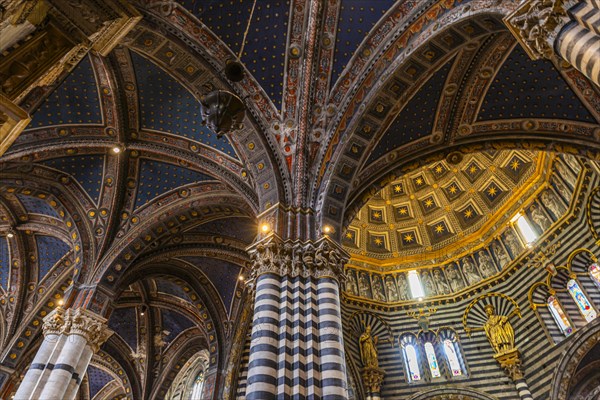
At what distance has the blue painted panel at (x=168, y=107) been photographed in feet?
37.7

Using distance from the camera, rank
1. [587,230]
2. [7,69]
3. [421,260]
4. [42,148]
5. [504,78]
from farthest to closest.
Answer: [421,260] → [587,230] → [42,148] → [504,78] → [7,69]

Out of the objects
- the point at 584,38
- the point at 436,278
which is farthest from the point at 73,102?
the point at 436,278

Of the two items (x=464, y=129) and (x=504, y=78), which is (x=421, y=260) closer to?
(x=464, y=129)

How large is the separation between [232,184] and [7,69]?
7053mm

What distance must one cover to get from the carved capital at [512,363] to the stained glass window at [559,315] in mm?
1761

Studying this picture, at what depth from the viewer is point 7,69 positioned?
543 centimetres

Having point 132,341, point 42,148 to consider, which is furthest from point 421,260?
point 42,148

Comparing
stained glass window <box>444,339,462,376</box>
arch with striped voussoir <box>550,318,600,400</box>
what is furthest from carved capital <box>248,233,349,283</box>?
stained glass window <box>444,339,462,376</box>

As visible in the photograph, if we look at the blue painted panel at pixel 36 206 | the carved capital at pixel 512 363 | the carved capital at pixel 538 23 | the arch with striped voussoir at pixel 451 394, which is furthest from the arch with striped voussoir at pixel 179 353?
the carved capital at pixel 538 23

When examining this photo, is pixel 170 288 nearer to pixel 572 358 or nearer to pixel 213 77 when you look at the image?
pixel 213 77

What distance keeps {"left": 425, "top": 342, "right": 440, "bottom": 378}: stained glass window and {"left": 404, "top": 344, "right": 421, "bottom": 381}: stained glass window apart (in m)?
0.47

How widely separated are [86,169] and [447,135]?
11.3m

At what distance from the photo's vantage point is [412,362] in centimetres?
1647

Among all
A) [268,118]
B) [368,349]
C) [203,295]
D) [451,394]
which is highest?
[268,118]
